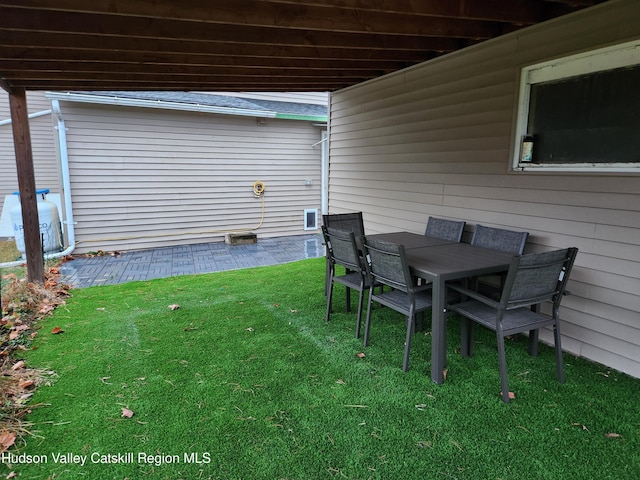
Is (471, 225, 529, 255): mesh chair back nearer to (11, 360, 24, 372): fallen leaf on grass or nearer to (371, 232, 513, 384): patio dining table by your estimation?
(371, 232, 513, 384): patio dining table

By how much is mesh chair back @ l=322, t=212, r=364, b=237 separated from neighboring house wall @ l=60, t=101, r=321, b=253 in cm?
388

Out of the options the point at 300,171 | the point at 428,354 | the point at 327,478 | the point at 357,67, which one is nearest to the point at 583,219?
the point at 428,354

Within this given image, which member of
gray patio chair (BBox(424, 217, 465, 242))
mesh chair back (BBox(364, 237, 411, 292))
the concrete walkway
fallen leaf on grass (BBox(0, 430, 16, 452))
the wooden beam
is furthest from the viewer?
the concrete walkway

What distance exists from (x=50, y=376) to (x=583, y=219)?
13.4 feet

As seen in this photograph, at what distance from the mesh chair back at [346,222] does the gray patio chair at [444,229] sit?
2.78ft

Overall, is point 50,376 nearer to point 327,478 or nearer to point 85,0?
point 327,478

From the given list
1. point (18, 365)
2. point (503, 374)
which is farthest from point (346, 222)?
point (18, 365)

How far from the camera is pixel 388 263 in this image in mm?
2795

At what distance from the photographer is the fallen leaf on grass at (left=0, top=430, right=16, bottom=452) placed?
2.00m

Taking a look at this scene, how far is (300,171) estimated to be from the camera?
8625 millimetres

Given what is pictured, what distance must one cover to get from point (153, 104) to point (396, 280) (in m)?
5.78

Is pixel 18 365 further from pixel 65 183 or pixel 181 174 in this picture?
pixel 181 174

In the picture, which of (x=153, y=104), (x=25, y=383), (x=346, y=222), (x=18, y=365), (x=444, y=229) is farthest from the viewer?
(x=153, y=104)

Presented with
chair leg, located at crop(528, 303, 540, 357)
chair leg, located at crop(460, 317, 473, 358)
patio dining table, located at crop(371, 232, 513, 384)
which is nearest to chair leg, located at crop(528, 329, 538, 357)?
chair leg, located at crop(528, 303, 540, 357)
